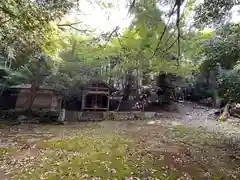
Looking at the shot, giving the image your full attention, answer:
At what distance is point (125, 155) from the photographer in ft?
27.8

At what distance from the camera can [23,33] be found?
6.46 metres

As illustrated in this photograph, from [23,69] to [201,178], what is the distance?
1312cm

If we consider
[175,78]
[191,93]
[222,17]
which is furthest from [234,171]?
[191,93]

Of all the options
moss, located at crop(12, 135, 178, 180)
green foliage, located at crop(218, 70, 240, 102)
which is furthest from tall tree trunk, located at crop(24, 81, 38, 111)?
green foliage, located at crop(218, 70, 240, 102)

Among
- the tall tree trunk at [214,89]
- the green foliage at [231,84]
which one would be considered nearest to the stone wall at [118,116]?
the tall tree trunk at [214,89]

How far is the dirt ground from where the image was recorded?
666 centimetres

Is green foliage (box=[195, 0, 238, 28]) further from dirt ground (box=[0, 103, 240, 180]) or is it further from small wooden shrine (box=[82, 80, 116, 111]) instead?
small wooden shrine (box=[82, 80, 116, 111])

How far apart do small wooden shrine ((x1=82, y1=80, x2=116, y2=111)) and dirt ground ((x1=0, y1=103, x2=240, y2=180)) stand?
7.07m

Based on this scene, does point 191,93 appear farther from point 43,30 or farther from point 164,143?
point 43,30

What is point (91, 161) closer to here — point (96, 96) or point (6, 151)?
point (6, 151)

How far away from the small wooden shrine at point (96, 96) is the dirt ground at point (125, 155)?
7.07m

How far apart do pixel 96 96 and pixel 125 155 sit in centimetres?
1300

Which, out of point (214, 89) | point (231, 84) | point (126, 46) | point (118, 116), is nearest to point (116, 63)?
point (126, 46)

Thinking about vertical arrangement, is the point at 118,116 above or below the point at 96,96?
below
